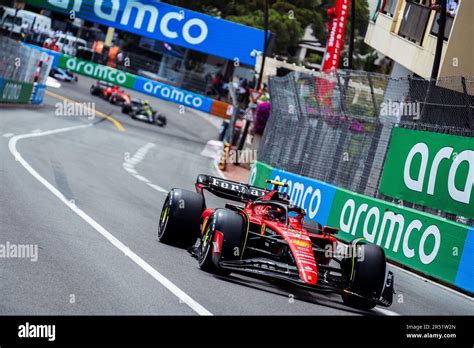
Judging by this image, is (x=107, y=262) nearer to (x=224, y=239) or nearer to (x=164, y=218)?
(x=224, y=239)

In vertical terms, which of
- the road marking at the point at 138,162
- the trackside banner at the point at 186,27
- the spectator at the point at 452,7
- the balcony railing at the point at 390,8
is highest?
the balcony railing at the point at 390,8

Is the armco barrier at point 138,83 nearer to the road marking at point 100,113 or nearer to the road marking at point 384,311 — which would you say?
the road marking at point 100,113

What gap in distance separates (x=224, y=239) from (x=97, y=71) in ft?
132

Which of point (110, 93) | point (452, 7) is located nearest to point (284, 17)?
point (110, 93)

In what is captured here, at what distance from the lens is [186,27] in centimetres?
4553

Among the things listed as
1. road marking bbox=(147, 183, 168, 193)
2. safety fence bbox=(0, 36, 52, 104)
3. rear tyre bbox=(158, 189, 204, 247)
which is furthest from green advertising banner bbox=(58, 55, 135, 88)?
rear tyre bbox=(158, 189, 204, 247)

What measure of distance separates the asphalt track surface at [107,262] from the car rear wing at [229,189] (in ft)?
3.17

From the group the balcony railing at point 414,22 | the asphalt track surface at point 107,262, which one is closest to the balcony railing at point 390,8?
the balcony railing at point 414,22

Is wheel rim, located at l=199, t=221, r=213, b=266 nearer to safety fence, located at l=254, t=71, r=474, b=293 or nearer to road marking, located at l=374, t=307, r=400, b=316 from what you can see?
road marking, located at l=374, t=307, r=400, b=316

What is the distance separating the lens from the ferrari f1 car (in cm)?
5338

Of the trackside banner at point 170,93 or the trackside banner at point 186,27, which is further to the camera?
the trackside banner at point 170,93
